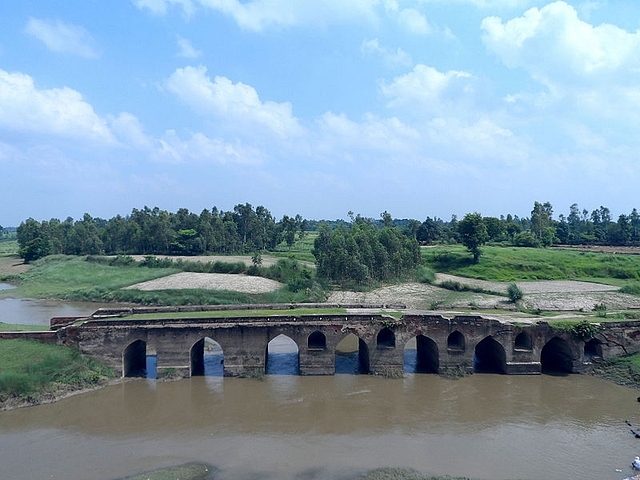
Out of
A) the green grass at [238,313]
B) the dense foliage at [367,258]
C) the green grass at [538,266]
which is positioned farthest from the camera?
the green grass at [538,266]

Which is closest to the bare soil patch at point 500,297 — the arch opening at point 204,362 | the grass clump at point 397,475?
the arch opening at point 204,362

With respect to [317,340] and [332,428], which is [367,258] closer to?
[317,340]

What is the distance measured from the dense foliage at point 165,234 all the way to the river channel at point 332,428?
164ft

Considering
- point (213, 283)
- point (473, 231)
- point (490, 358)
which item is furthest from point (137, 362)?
point (473, 231)

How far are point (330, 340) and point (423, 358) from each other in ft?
20.5

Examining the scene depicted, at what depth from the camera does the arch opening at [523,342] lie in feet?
83.7

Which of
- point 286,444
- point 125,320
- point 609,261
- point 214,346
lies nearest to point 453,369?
point 286,444

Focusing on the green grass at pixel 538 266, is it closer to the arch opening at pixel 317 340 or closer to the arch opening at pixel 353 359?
the arch opening at pixel 353 359

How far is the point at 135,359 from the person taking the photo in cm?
2627

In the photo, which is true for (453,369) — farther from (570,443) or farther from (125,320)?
(125,320)

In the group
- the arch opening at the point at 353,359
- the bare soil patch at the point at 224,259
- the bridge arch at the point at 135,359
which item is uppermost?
the bare soil patch at the point at 224,259

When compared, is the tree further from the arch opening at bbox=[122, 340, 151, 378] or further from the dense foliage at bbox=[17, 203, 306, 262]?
the arch opening at bbox=[122, 340, 151, 378]

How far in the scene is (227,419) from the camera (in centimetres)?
2056

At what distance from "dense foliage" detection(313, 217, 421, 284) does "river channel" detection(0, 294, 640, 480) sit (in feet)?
71.8
